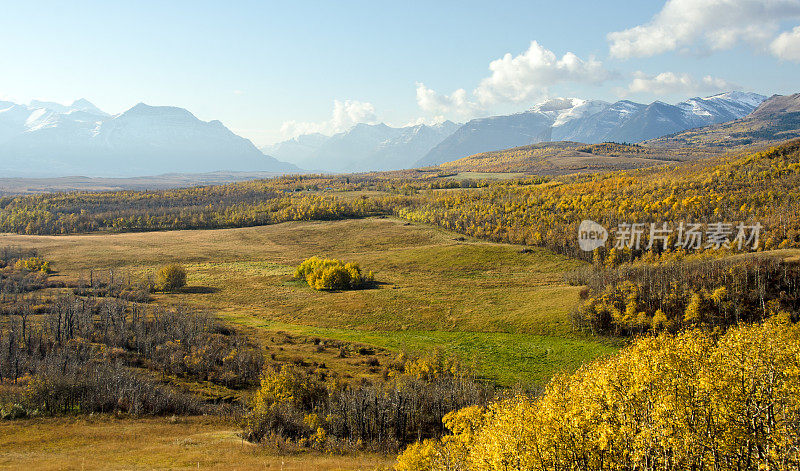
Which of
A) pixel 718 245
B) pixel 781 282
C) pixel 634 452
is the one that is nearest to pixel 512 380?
pixel 634 452

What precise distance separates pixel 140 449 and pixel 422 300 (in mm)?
88539

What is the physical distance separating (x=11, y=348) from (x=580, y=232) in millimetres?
177864

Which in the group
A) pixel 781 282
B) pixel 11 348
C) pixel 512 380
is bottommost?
pixel 512 380

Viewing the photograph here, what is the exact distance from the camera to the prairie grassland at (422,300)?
104 m

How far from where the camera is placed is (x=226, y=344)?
320 feet

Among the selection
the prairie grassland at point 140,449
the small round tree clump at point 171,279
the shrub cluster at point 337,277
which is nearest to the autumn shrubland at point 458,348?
the shrub cluster at point 337,277

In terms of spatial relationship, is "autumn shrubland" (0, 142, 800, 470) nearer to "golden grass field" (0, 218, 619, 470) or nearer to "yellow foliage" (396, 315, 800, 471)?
"yellow foliage" (396, 315, 800, 471)

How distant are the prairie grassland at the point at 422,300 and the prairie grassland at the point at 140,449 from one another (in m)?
42.8

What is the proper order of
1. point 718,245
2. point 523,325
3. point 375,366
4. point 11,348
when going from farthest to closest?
point 718,245, point 523,325, point 375,366, point 11,348

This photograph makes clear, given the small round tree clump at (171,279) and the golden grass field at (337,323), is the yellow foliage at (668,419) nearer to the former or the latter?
the golden grass field at (337,323)

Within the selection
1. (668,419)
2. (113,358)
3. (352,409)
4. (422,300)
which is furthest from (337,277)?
(668,419)

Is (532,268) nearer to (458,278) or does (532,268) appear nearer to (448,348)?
(458,278)

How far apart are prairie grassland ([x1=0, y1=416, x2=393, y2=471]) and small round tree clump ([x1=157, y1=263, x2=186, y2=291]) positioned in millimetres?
96223

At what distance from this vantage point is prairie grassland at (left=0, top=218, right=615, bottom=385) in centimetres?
10444
